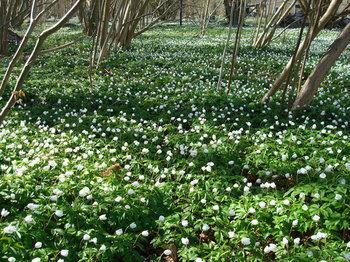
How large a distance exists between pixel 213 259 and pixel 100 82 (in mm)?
9372

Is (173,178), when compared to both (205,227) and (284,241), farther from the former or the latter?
(284,241)

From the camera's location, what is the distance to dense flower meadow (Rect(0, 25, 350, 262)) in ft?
14.5

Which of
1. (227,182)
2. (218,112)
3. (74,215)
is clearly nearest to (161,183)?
(227,182)

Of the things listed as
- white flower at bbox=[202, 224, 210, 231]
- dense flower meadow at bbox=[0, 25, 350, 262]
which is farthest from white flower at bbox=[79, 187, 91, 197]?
white flower at bbox=[202, 224, 210, 231]

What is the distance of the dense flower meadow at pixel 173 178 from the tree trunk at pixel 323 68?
0.36 metres

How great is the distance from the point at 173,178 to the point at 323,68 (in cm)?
462

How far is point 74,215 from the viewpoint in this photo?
4746mm

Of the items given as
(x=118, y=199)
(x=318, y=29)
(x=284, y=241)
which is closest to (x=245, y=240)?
(x=284, y=241)

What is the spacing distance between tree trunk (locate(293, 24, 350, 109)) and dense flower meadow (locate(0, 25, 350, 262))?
356 millimetres

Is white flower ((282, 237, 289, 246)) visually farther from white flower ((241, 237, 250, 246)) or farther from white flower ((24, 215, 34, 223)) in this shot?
white flower ((24, 215, 34, 223))

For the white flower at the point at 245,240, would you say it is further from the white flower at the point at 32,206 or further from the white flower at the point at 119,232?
the white flower at the point at 32,206

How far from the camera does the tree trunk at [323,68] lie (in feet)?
28.1

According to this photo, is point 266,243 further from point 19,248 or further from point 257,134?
point 257,134

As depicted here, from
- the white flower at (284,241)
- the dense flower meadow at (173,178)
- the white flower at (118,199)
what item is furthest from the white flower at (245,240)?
the white flower at (118,199)
